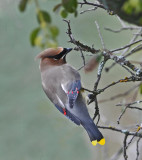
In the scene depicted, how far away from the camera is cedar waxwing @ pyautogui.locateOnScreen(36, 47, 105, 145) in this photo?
3.05 metres

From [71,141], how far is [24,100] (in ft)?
6.18

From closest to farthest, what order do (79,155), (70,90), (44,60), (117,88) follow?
(70,90)
(44,60)
(117,88)
(79,155)

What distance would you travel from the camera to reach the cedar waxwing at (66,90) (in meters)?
3.05

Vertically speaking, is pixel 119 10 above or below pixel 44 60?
above

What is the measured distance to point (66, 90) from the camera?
10.2ft

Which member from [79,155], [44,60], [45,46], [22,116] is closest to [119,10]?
[45,46]

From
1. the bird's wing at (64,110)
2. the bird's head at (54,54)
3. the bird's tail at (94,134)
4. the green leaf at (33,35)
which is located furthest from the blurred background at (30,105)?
the green leaf at (33,35)

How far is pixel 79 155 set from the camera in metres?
11.8

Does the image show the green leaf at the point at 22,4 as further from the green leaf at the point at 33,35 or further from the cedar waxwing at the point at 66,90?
the cedar waxwing at the point at 66,90

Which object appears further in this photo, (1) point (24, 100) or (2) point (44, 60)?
(1) point (24, 100)

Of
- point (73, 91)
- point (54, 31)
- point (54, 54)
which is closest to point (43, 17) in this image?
point (54, 31)

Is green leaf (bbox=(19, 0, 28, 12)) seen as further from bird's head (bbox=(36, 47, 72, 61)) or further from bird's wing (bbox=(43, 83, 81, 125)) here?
bird's head (bbox=(36, 47, 72, 61))

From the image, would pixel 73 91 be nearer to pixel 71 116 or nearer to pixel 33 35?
pixel 71 116

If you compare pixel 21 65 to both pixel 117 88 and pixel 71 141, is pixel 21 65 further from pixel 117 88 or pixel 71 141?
pixel 117 88
